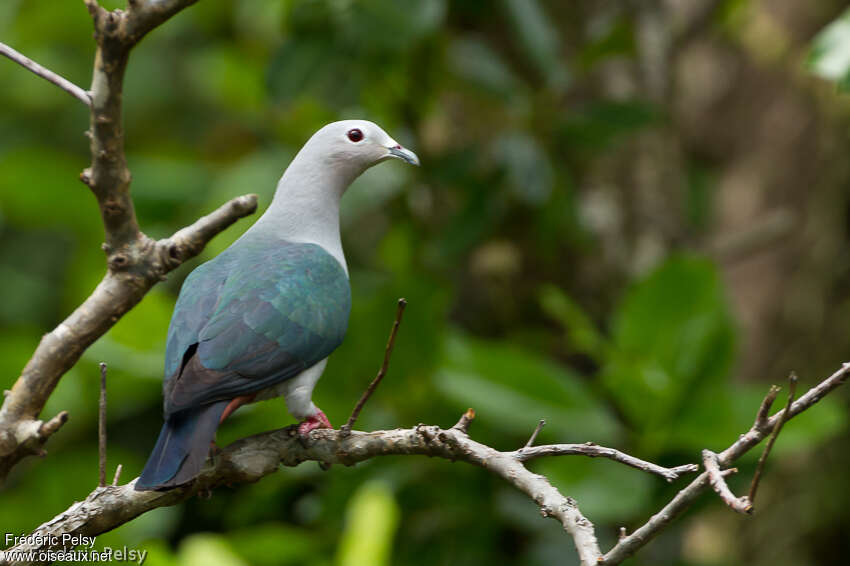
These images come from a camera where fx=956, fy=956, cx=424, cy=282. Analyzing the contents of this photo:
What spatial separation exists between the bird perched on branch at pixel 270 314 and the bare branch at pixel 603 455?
21.6 inches

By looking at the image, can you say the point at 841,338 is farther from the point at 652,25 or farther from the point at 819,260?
the point at 652,25

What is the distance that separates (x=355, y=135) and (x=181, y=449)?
30.5 inches

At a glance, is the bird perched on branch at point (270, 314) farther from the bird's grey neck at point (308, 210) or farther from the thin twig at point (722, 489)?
A: the thin twig at point (722, 489)

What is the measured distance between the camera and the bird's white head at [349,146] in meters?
2.08

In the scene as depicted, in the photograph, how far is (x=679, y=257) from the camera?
363 cm

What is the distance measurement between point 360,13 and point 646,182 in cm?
179

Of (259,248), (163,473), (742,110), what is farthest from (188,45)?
(163,473)

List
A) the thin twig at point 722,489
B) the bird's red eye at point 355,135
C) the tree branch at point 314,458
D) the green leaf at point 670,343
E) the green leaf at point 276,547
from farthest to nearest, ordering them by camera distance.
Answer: the green leaf at point 276,547
the green leaf at point 670,343
the bird's red eye at point 355,135
the tree branch at point 314,458
the thin twig at point 722,489

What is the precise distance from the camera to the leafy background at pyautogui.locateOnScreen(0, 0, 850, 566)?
12.0 ft

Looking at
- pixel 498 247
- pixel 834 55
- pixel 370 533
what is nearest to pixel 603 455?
pixel 370 533

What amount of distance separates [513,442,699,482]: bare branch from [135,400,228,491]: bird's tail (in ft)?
1.90

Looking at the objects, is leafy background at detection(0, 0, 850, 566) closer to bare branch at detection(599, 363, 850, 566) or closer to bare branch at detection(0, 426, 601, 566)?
bare branch at detection(0, 426, 601, 566)

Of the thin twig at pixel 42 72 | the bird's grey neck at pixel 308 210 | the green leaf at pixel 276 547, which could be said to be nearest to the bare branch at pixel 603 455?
the bird's grey neck at pixel 308 210

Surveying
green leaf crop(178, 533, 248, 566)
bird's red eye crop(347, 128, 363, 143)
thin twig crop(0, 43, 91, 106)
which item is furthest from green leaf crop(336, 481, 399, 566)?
thin twig crop(0, 43, 91, 106)
